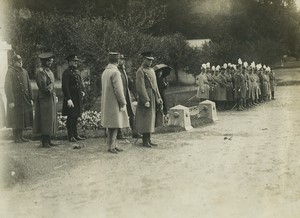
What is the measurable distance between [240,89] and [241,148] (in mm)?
8952

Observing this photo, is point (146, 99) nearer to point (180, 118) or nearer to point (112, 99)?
point (112, 99)

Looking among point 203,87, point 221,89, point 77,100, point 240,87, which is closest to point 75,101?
point 77,100

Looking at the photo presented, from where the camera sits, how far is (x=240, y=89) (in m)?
18.4

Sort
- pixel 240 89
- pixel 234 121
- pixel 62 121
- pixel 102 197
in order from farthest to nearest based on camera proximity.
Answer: pixel 240 89, pixel 234 121, pixel 62 121, pixel 102 197

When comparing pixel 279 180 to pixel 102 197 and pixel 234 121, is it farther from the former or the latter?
pixel 234 121

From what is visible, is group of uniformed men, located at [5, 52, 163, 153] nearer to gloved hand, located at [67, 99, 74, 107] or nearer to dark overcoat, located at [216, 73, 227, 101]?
gloved hand, located at [67, 99, 74, 107]

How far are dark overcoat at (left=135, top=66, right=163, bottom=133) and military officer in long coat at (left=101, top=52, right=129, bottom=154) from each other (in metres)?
0.64

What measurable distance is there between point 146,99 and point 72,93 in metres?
1.89

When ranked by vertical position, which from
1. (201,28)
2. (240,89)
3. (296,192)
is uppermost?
(201,28)

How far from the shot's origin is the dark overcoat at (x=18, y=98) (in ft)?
35.7

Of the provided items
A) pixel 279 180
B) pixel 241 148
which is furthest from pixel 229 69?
pixel 279 180

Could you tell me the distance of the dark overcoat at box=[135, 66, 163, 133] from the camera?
9938 millimetres

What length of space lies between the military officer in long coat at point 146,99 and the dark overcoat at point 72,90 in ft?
4.94

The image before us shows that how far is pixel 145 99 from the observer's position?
992 centimetres
